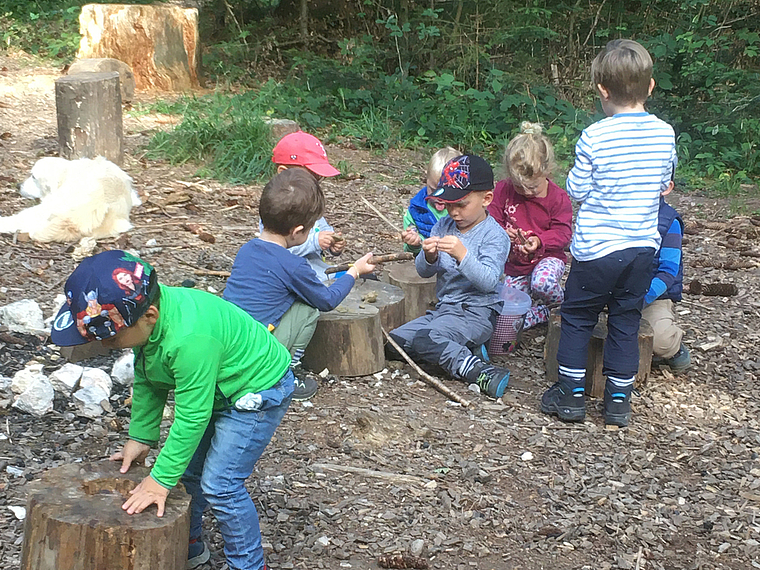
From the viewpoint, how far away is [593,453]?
12.7 feet

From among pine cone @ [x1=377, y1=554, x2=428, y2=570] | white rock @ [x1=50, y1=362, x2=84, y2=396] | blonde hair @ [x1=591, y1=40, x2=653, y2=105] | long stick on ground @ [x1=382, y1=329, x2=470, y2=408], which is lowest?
long stick on ground @ [x1=382, y1=329, x2=470, y2=408]

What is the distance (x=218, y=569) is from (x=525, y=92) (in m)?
8.53

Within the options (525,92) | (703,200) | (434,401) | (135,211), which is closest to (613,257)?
(434,401)

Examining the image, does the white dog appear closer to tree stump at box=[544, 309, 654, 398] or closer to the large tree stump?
tree stump at box=[544, 309, 654, 398]

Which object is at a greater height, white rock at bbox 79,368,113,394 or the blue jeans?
the blue jeans

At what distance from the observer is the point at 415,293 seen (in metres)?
5.20

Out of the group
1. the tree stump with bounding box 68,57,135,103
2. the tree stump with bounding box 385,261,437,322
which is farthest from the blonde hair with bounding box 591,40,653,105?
the tree stump with bounding box 68,57,135,103

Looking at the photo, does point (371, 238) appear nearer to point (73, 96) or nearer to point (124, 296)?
point (73, 96)

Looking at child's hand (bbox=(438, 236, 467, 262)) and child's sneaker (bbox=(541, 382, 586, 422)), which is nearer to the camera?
child's sneaker (bbox=(541, 382, 586, 422))

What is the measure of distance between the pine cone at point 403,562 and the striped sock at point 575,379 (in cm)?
146

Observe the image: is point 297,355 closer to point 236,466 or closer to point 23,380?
point 23,380

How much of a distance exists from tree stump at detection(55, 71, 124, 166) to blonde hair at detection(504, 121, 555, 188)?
4017 millimetres

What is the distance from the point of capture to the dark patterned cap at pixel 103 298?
7.32 ft

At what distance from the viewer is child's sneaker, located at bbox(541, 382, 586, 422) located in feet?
13.6
